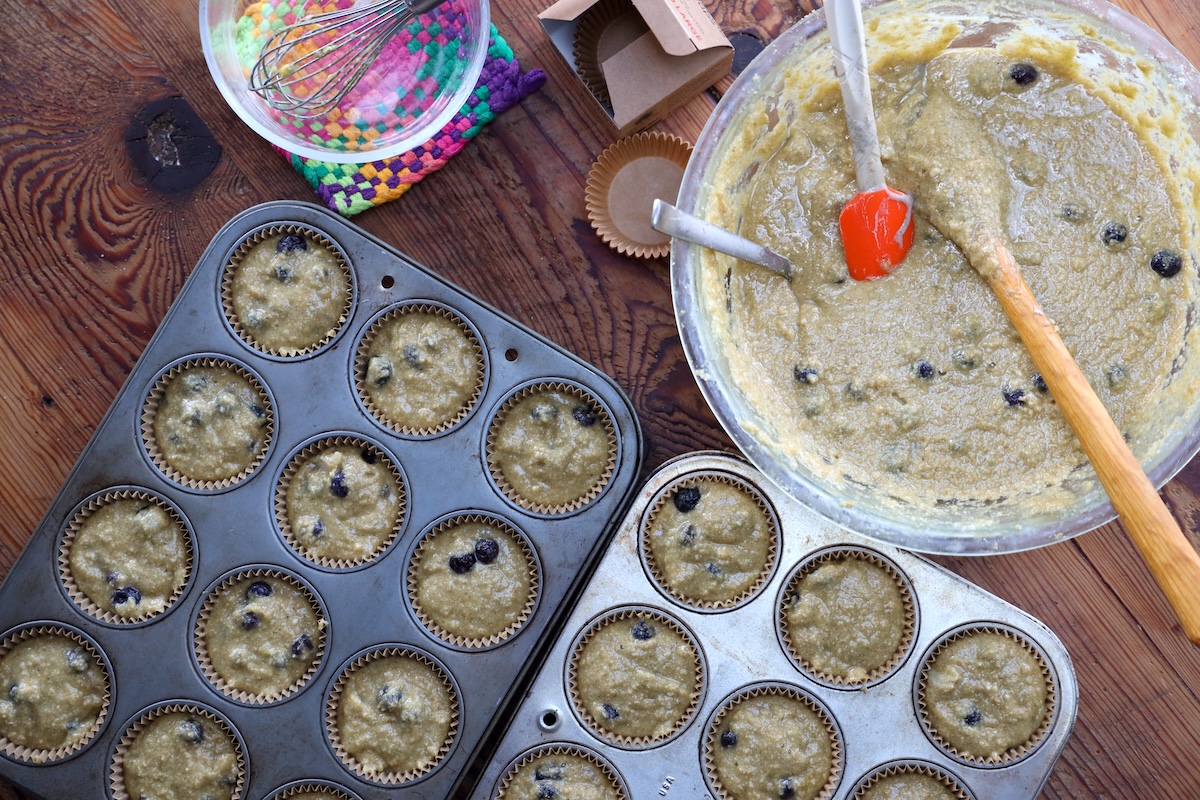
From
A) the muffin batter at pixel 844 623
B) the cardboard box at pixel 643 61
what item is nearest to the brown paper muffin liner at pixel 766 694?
the muffin batter at pixel 844 623

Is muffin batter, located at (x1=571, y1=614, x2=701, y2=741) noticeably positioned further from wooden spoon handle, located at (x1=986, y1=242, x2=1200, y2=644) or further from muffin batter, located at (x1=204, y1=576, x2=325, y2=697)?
wooden spoon handle, located at (x1=986, y1=242, x2=1200, y2=644)

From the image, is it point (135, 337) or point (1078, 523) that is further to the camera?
point (135, 337)

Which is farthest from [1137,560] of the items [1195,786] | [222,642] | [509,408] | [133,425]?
[133,425]

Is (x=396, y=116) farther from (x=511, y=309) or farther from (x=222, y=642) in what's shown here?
(x=222, y=642)

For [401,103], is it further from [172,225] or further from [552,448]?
[552,448]

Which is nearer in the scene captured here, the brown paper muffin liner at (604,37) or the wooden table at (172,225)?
the brown paper muffin liner at (604,37)

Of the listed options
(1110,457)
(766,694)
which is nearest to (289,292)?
(766,694)

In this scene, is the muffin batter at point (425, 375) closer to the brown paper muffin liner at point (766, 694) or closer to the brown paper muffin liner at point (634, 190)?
the brown paper muffin liner at point (634, 190)
